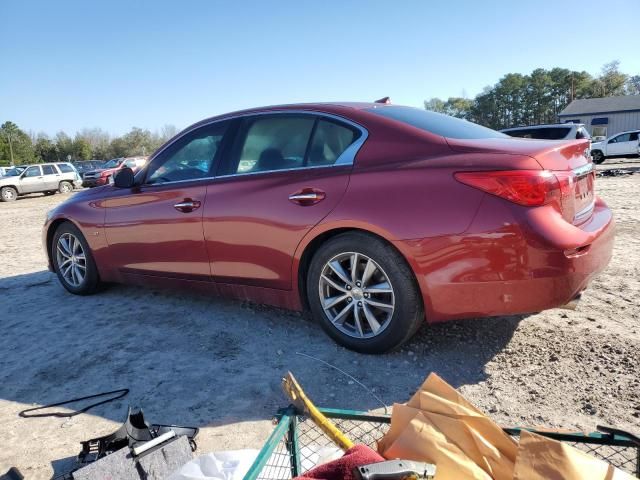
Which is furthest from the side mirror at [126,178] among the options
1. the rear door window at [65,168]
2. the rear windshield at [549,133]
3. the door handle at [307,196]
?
the rear door window at [65,168]

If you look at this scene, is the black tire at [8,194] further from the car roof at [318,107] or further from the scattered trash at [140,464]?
the scattered trash at [140,464]

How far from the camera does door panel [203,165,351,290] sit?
3207mm

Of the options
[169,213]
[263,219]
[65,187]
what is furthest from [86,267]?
[65,187]

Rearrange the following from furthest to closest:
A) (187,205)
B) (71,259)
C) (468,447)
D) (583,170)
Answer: (71,259) → (187,205) → (583,170) → (468,447)

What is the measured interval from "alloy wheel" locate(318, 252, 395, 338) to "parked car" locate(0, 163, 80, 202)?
80.5ft

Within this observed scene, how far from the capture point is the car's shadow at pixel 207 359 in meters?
2.74

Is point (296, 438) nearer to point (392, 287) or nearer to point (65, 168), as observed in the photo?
point (392, 287)

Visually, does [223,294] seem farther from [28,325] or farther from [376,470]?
[376,470]

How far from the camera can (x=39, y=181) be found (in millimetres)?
24156

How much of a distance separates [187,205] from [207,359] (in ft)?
4.03

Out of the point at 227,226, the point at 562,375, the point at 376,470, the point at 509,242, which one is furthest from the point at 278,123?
the point at 376,470

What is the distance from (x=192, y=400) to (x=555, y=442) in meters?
2.05

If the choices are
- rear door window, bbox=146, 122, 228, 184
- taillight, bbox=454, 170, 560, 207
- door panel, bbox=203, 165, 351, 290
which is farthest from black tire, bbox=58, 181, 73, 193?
taillight, bbox=454, 170, 560, 207

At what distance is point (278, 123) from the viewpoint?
3.65 meters
